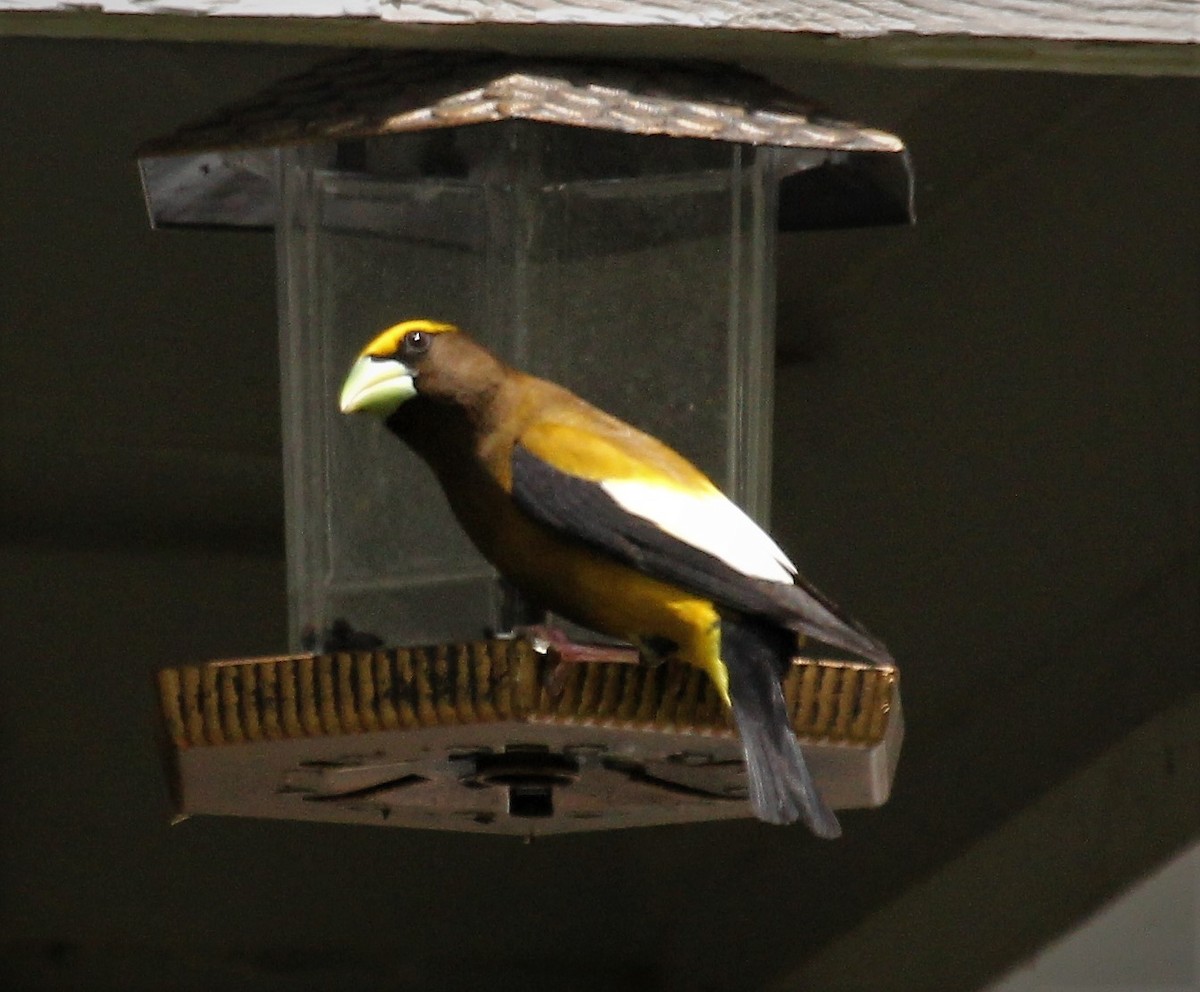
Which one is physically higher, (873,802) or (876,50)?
(876,50)

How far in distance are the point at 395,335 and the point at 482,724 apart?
1.11 feet

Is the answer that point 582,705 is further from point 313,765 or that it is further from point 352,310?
point 352,310

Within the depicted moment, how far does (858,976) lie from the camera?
322cm

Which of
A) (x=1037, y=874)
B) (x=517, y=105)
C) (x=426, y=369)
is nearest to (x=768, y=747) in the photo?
(x=426, y=369)

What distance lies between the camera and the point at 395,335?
2.24 m

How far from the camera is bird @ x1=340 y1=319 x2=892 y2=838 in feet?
6.90

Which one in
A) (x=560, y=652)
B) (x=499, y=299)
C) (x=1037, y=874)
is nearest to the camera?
(x=560, y=652)

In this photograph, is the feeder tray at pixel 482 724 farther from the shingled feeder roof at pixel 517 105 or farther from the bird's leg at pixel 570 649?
the shingled feeder roof at pixel 517 105

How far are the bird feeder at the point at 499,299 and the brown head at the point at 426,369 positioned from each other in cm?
9

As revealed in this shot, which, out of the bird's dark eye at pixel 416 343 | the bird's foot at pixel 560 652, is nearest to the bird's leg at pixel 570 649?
the bird's foot at pixel 560 652

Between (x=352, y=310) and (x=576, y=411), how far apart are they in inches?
9.6

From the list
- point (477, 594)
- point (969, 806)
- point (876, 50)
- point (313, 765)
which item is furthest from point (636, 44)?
point (969, 806)

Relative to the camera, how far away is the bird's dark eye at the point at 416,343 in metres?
2.23

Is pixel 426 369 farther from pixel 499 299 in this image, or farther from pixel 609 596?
pixel 609 596
